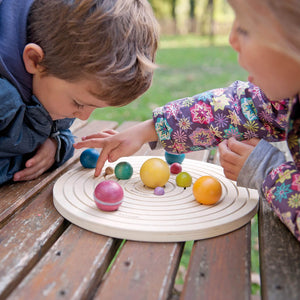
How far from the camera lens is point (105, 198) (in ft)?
3.96

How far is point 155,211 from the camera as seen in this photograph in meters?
1.26

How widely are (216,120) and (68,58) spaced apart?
2.08ft

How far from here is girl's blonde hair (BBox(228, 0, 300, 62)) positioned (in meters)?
0.90

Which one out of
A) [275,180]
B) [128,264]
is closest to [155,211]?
[128,264]

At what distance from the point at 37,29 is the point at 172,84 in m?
4.45

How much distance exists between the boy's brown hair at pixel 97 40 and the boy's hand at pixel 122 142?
20 centimetres

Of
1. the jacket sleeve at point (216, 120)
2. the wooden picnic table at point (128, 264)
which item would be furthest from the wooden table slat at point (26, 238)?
the jacket sleeve at point (216, 120)

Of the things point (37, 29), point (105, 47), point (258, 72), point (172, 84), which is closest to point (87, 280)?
point (258, 72)

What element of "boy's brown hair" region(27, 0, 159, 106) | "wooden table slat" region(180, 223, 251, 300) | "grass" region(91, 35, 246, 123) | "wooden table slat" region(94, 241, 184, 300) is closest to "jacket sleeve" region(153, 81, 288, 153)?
"boy's brown hair" region(27, 0, 159, 106)

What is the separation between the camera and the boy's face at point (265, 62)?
100cm

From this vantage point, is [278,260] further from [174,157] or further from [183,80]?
[183,80]

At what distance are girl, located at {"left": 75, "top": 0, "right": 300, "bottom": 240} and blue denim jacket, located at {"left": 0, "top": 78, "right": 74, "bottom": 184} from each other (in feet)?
0.55

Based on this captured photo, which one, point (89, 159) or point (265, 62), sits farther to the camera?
point (89, 159)

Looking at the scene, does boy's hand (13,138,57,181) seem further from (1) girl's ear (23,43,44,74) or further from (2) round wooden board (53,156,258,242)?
(1) girl's ear (23,43,44,74)
